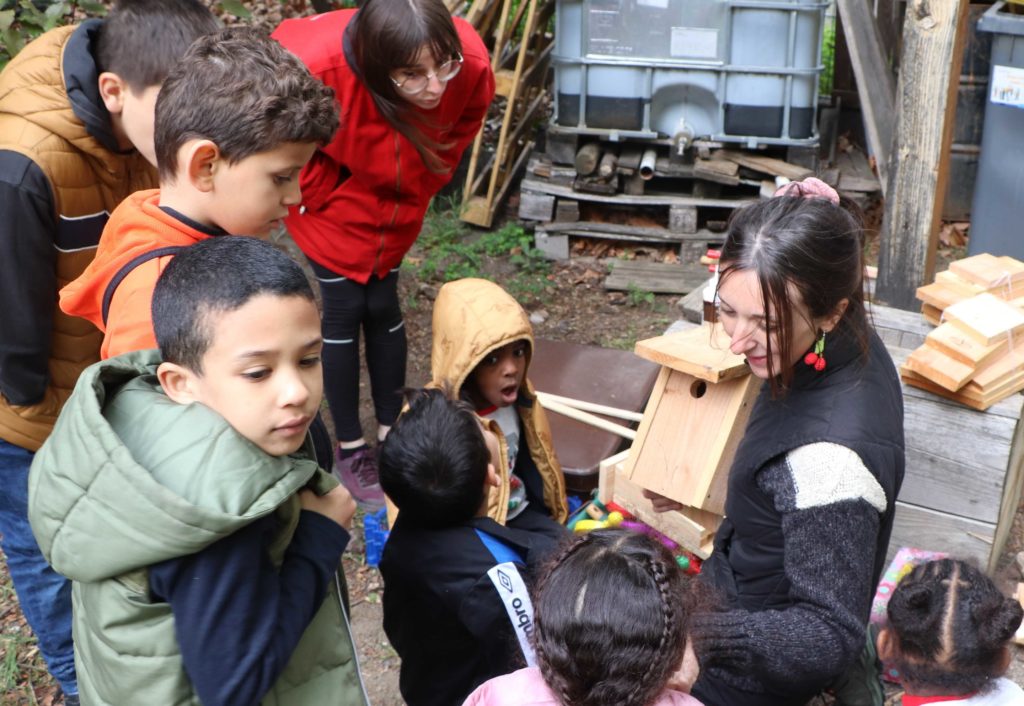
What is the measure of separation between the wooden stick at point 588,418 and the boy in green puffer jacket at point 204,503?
2262mm

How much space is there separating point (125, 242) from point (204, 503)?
2.41 ft

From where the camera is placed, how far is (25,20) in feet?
9.89

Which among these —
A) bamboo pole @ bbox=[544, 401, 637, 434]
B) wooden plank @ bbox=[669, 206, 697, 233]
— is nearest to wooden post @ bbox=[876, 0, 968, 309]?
bamboo pole @ bbox=[544, 401, 637, 434]

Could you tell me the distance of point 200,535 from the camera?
4.45 ft

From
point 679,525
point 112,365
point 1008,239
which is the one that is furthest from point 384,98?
point 1008,239

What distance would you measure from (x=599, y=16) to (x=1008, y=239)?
254 centimetres

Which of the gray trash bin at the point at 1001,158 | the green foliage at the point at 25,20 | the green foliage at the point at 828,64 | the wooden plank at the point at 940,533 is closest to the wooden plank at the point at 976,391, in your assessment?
the wooden plank at the point at 940,533

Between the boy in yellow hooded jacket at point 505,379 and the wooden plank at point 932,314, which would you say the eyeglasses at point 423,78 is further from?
the wooden plank at point 932,314

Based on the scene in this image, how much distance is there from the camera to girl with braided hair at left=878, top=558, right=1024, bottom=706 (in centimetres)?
209

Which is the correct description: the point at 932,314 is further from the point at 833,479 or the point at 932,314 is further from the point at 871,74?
the point at 833,479

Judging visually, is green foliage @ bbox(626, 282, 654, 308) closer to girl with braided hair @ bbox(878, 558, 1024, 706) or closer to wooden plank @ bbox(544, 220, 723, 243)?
wooden plank @ bbox(544, 220, 723, 243)

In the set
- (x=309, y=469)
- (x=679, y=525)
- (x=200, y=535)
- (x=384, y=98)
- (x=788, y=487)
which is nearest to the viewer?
(x=200, y=535)

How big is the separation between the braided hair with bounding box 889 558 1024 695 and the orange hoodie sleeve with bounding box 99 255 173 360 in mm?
1706

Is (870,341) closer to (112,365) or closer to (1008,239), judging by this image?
(112,365)
